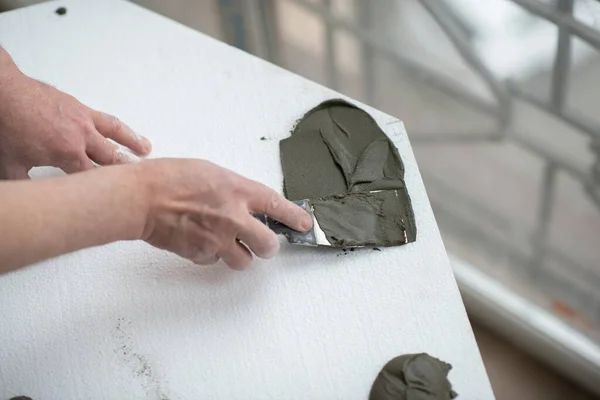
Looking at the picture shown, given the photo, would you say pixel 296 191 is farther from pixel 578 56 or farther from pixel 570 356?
pixel 570 356

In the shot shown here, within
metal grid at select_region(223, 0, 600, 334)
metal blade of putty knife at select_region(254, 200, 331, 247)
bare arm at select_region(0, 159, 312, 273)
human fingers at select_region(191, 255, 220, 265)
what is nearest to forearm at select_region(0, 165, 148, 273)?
bare arm at select_region(0, 159, 312, 273)

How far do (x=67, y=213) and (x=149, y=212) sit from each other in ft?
0.38

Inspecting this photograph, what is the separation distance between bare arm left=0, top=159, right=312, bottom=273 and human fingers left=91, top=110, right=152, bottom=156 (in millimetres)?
281

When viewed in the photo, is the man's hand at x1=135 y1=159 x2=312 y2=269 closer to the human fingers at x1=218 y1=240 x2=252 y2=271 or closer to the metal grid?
the human fingers at x1=218 y1=240 x2=252 y2=271

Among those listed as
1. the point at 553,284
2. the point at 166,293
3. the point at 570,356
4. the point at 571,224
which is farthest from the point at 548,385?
the point at 166,293

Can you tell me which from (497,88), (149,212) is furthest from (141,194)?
(497,88)

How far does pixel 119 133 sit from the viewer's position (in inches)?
46.8

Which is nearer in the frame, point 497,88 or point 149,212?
point 149,212

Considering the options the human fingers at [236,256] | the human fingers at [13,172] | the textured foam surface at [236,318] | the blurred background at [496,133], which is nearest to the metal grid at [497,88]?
the blurred background at [496,133]

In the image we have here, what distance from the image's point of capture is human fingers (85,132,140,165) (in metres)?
1.14

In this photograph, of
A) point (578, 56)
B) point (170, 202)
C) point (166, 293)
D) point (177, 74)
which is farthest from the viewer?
point (578, 56)

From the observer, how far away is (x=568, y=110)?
1.57 m

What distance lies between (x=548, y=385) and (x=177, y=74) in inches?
51.2

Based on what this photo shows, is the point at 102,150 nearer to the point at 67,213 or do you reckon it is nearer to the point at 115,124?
the point at 115,124
